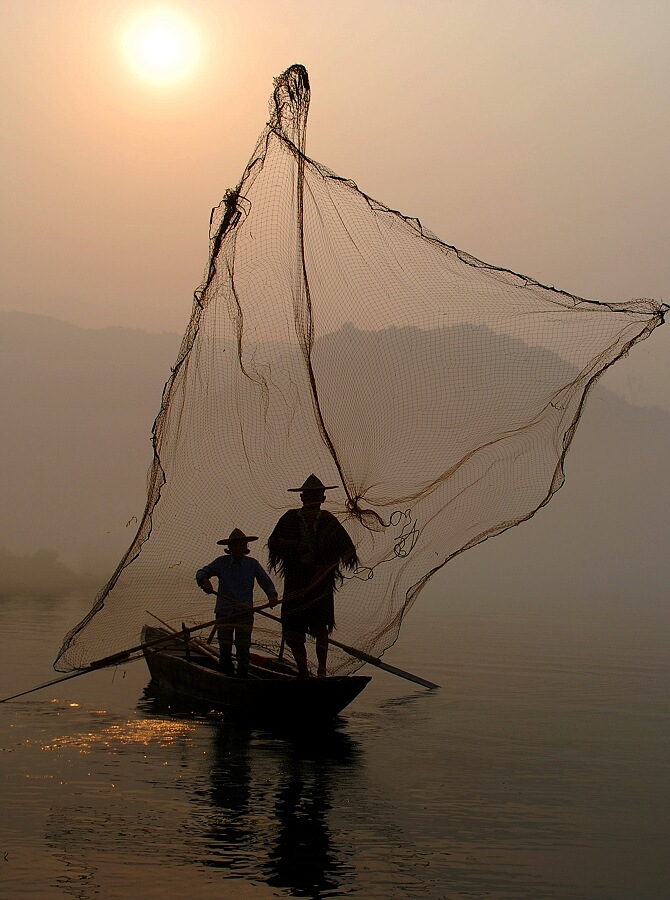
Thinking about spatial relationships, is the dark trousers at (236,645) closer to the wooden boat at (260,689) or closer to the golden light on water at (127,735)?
the wooden boat at (260,689)

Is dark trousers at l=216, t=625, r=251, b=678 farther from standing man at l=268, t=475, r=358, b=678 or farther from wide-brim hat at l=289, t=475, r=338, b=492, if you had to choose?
wide-brim hat at l=289, t=475, r=338, b=492

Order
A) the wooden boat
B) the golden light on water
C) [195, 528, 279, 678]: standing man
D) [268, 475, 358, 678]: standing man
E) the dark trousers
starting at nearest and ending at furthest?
the golden light on water < [268, 475, 358, 678]: standing man < the wooden boat < [195, 528, 279, 678]: standing man < the dark trousers

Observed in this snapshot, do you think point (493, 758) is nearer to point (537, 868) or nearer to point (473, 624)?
point (537, 868)

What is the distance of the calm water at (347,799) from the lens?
23.1 ft

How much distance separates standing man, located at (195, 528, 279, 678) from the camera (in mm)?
12266

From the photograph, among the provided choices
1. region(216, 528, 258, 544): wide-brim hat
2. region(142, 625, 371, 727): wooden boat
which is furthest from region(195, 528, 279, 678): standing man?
region(142, 625, 371, 727): wooden boat

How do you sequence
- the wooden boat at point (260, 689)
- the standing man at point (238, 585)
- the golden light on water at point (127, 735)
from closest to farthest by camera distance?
the golden light on water at point (127, 735) → the wooden boat at point (260, 689) → the standing man at point (238, 585)

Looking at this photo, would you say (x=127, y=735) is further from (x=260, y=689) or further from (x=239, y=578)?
(x=239, y=578)

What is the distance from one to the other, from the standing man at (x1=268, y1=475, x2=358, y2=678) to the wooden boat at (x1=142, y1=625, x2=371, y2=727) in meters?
0.52

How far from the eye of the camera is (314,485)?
1145cm

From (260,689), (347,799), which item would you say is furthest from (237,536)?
(347,799)

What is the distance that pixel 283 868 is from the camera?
7.06 m

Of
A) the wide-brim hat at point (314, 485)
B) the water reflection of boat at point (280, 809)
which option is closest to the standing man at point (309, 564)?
the wide-brim hat at point (314, 485)

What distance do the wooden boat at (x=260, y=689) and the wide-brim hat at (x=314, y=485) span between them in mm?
1877
